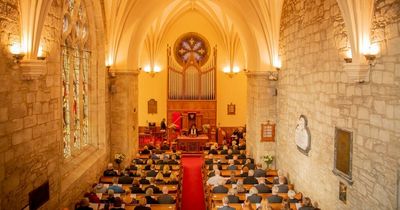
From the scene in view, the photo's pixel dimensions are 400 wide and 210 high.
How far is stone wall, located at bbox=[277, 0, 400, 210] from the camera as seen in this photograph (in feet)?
24.6

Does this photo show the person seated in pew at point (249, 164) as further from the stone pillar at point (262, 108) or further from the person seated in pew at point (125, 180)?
the person seated in pew at point (125, 180)

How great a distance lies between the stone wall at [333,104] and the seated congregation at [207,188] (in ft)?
2.98

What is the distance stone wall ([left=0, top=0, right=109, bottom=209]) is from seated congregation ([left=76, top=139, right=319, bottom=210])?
30.2 inches

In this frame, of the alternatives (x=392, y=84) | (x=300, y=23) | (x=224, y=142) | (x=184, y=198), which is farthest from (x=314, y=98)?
(x=224, y=142)

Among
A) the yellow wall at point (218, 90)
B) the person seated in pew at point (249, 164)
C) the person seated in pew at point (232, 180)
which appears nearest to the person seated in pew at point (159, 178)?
the person seated in pew at point (232, 180)

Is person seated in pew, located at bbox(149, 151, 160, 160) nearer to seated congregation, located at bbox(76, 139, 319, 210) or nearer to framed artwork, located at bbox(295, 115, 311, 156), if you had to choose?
seated congregation, located at bbox(76, 139, 319, 210)

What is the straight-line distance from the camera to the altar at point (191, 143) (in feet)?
75.2

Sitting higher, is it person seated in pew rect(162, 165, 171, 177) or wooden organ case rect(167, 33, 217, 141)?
wooden organ case rect(167, 33, 217, 141)

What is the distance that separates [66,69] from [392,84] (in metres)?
9.21

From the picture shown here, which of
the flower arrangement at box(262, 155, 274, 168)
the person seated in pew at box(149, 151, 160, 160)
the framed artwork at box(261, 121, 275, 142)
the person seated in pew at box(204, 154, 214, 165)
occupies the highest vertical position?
the framed artwork at box(261, 121, 275, 142)

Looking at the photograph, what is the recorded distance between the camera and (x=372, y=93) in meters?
8.17

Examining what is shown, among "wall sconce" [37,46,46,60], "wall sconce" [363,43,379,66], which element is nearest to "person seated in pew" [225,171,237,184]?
"wall sconce" [363,43,379,66]

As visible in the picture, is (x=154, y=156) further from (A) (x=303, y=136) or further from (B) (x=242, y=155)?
(A) (x=303, y=136)

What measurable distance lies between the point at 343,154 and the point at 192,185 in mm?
8037
